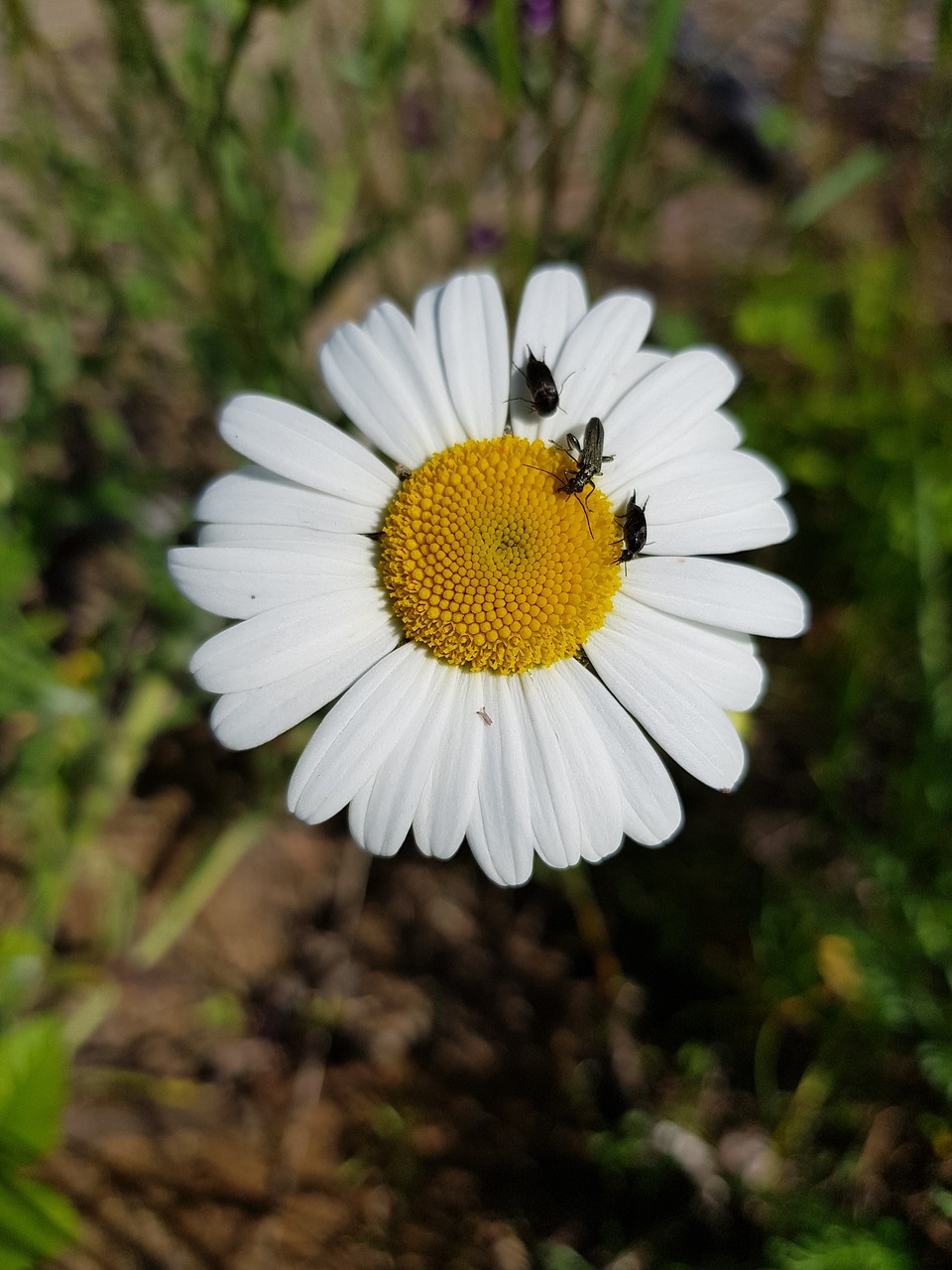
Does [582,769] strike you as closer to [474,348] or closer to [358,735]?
[358,735]

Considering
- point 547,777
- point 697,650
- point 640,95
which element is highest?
point 640,95

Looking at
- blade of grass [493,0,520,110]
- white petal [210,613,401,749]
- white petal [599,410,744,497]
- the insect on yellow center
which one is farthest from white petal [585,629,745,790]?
blade of grass [493,0,520,110]

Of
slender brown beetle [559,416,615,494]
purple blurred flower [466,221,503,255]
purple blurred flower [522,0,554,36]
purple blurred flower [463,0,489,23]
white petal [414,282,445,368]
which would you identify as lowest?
slender brown beetle [559,416,615,494]

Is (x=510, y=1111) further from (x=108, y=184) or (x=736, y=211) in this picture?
(x=736, y=211)

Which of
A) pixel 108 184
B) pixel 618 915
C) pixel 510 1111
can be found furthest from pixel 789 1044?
pixel 108 184

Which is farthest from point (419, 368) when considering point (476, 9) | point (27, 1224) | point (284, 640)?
point (27, 1224)

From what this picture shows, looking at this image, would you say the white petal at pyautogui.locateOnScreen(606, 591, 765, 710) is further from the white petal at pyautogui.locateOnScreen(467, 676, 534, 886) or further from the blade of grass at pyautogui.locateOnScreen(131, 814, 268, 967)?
the blade of grass at pyautogui.locateOnScreen(131, 814, 268, 967)
